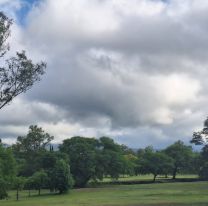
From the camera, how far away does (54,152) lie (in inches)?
4786

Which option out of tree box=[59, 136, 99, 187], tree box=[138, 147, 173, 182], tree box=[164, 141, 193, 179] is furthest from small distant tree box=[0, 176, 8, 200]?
tree box=[164, 141, 193, 179]

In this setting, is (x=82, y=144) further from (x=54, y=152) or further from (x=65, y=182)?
(x=65, y=182)

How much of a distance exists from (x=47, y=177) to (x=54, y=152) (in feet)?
50.3

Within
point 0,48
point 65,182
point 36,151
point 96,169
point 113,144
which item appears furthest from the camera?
point 36,151

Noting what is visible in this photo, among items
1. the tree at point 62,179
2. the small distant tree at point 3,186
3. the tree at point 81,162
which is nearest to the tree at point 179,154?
the tree at point 81,162

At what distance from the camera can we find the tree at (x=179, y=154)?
157488mm

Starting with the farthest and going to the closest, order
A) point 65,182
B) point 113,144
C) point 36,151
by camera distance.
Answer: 1. point 36,151
2. point 113,144
3. point 65,182

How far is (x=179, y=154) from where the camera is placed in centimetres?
16000

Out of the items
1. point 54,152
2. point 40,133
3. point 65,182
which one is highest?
point 40,133

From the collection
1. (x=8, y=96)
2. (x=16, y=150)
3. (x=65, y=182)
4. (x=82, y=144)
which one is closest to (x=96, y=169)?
(x=82, y=144)

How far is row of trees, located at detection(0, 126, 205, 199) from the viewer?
99.4 metres

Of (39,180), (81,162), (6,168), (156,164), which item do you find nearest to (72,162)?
(81,162)

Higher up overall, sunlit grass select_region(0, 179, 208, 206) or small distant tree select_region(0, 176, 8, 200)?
small distant tree select_region(0, 176, 8, 200)

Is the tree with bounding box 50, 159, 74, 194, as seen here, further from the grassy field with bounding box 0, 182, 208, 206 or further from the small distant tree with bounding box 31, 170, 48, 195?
the grassy field with bounding box 0, 182, 208, 206
